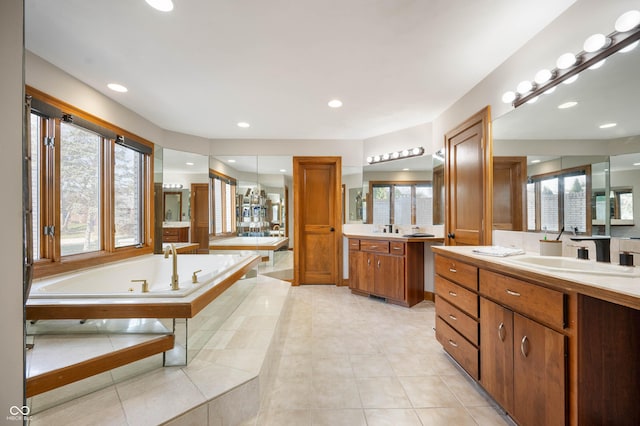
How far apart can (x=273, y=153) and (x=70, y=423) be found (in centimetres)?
362

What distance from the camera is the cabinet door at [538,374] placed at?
1049mm

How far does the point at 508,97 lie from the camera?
1.98 m

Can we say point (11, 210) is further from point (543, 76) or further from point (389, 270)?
point (389, 270)

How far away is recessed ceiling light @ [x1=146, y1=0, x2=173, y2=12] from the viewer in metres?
1.46

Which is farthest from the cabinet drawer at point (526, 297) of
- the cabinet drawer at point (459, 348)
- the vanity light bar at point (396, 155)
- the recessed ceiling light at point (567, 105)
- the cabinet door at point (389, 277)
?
the vanity light bar at point (396, 155)

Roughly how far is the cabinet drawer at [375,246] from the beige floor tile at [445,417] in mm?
1947

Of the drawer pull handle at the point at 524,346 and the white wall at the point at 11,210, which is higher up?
the white wall at the point at 11,210

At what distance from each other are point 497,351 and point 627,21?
1736 mm

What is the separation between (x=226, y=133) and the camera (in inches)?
154

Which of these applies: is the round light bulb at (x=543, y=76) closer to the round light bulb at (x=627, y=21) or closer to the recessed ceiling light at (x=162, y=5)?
the round light bulb at (x=627, y=21)

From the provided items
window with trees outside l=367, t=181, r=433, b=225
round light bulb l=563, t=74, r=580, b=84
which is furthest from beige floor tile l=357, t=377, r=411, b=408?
window with trees outside l=367, t=181, r=433, b=225

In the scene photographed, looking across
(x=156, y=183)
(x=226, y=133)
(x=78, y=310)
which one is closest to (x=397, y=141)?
(x=226, y=133)

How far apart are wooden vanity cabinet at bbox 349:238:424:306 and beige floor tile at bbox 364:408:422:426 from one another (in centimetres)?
178

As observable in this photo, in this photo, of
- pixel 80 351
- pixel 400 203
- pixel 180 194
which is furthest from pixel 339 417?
pixel 180 194
